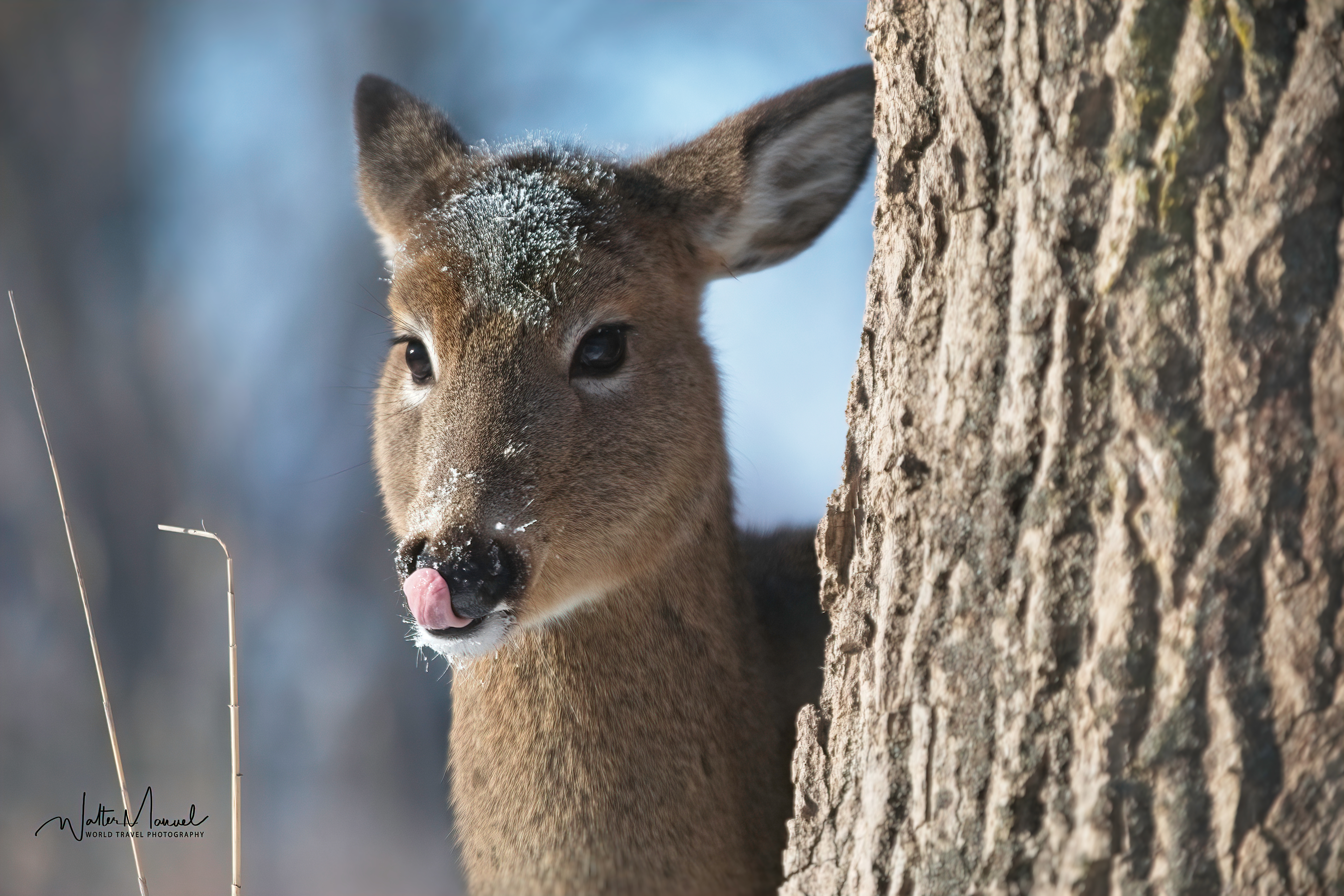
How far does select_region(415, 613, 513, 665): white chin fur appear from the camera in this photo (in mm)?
2693

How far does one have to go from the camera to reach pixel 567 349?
3102 mm

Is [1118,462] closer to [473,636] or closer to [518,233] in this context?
[473,636]

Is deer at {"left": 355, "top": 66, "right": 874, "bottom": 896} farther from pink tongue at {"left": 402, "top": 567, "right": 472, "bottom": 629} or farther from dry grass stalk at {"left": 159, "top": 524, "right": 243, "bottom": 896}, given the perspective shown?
dry grass stalk at {"left": 159, "top": 524, "right": 243, "bottom": 896}

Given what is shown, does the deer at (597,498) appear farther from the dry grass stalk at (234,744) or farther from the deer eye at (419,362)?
the dry grass stalk at (234,744)

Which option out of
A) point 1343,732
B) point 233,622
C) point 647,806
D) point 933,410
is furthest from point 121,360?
point 1343,732

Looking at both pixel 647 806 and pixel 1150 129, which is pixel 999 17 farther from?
pixel 647 806

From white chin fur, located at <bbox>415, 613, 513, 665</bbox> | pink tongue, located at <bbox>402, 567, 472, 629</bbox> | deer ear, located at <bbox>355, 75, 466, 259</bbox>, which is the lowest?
white chin fur, located at <bbox>415, 613, 513, 665</bbox>

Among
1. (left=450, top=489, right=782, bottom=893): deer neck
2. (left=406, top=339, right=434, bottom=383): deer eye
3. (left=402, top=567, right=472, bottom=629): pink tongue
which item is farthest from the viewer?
(left=406, top=339, right=434, bottom=383): deer eye

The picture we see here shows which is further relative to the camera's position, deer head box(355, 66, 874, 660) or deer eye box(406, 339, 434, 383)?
deer eye box(406, 339, 434, 383)

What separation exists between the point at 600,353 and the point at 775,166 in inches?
34.7

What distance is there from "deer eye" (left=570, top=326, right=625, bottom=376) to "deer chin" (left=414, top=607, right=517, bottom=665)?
75cm

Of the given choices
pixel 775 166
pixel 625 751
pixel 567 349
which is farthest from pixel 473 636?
pixel 775 166
